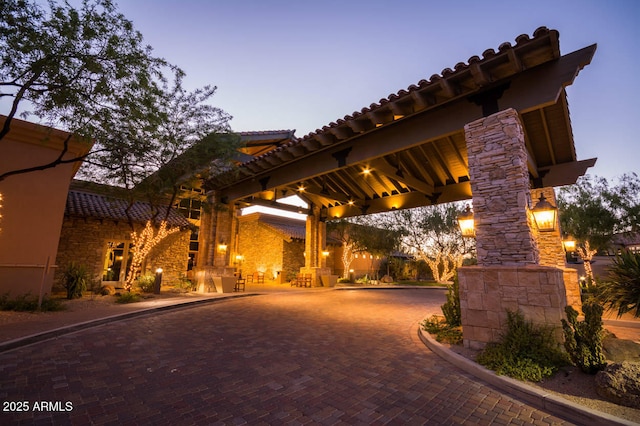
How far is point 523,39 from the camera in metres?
4.79

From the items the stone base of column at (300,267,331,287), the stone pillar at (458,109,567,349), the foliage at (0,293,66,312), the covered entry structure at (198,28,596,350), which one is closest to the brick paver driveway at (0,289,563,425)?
the stone pillar at (458,109,567,349)

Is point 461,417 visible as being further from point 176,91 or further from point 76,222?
point 76,222

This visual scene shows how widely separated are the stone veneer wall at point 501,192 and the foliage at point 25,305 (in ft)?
37.3

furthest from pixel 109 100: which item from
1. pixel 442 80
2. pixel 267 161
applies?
pixel 442 80

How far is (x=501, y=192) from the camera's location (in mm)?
5094

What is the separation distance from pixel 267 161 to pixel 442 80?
6504mm

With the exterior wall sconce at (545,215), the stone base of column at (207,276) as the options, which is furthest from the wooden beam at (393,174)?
the stone base of column at (207,276)

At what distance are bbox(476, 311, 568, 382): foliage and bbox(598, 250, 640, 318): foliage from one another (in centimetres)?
125

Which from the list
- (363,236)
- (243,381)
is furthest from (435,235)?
(243,381)

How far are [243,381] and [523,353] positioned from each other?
157 inches

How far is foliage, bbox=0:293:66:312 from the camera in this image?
7.62 metres

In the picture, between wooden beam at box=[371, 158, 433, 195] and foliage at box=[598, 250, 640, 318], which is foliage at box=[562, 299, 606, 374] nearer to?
foliage at box=[598, 250, 640, 318]

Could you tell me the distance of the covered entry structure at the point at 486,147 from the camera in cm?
486

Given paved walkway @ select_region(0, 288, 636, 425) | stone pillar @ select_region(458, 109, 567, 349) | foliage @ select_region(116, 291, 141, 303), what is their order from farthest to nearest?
foliage @ select_region(116, 291, 141, 303), stone pillar @ select_region(458, 109, 567, 349), paved walkway @ select_region(0, 288, 636, 425)
